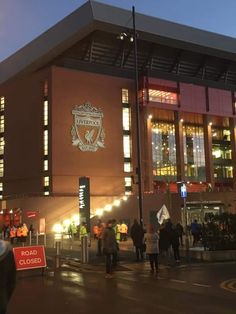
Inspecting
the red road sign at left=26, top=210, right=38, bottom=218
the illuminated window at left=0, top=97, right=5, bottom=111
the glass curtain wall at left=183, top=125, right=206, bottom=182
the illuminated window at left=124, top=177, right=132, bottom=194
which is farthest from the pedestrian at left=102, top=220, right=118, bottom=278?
the illuminated window at left=0, top=97, right=5, bottom=111

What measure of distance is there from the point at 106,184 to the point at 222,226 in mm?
31432

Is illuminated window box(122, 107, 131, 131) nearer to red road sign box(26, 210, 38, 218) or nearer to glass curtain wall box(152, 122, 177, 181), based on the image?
glass curtain wall box(152, 122, 177, 181)

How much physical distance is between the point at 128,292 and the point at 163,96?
4809 centimetres

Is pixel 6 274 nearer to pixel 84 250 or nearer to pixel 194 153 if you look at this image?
pixel 84 250

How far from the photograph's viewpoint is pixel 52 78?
5191 centimetres

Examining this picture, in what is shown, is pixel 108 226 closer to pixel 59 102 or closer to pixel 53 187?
pixel 53 187

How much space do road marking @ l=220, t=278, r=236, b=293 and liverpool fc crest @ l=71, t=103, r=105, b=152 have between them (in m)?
39.3

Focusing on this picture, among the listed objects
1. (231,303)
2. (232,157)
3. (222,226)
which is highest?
(232,157)

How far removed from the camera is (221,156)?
67375mm

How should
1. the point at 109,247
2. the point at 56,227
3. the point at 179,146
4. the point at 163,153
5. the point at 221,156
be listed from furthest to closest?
the point at 221,156, the point at 163,153, the point at 179,146, the point at 56,227, the point at 109,247

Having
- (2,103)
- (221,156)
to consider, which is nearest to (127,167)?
(221,156)

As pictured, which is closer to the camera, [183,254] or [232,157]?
[183,254]

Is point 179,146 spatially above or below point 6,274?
above

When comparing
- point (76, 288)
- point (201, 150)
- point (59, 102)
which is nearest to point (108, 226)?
point (76, 288)
